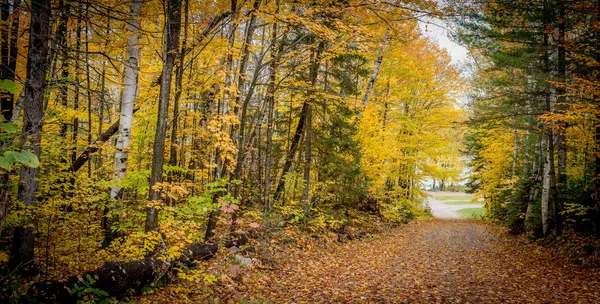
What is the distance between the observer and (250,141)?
12.3 m

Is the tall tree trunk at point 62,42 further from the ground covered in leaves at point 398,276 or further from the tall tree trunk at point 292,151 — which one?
the tall tree trunk at point 292,151

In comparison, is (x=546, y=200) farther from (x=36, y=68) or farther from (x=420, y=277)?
(x=36, y=68)

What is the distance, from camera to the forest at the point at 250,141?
529 cm

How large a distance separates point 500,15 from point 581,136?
5.12m

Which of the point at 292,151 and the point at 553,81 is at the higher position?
the point at 553,81

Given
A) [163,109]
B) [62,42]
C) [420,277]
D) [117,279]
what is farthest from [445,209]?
[62,42]

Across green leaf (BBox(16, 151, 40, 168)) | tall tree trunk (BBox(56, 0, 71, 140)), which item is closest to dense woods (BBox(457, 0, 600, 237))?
tall tree trunk (BBox(56, 0, 71, 140))

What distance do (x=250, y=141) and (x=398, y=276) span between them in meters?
7.44

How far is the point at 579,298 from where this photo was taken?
20.1 feet

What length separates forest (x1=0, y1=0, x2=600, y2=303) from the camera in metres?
5.29

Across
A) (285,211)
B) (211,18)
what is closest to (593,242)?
(285,211)

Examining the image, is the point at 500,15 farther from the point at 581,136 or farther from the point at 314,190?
the point at 314,190

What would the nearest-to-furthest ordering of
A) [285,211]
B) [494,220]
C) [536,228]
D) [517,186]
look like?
[285,211] < [536,228] < [517,186] < [494,220]

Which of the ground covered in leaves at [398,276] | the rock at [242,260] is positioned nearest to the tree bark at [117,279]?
the ground covered in leaves at [398,276]
